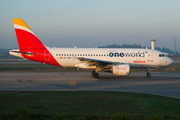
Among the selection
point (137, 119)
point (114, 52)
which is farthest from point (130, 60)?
point (137, 119)

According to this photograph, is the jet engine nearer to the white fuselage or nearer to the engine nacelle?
the engine nacelle

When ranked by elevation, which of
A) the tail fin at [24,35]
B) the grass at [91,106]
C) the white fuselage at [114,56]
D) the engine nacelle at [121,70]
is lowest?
the grass at [91,106]

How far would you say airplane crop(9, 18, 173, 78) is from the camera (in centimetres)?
2627

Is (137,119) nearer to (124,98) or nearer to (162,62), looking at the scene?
(124,98)

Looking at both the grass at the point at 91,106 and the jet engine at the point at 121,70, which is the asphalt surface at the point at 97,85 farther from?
the grass at the point at 91,106

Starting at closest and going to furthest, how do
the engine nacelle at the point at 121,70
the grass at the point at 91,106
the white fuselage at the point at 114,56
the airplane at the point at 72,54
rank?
the grass at the point at 91,106
the engine nacelle at the point at 121,70
the airplane at the point at 72,54
the white fuselage at the point at 114,56

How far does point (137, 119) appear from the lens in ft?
27.8

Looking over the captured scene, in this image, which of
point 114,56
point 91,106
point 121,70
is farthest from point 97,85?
point 91,106

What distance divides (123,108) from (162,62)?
60.9ft

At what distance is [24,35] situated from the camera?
26594 millimetres

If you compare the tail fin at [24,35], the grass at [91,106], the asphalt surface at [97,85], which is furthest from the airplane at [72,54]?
the grass at [91,106]

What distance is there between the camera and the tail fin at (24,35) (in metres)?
26.5

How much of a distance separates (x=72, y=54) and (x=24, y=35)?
7.00m

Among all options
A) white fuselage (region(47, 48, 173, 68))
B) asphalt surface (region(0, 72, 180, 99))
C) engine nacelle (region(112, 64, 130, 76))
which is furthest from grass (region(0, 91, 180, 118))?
white fuselage (region(47, 48, 173, 68))
